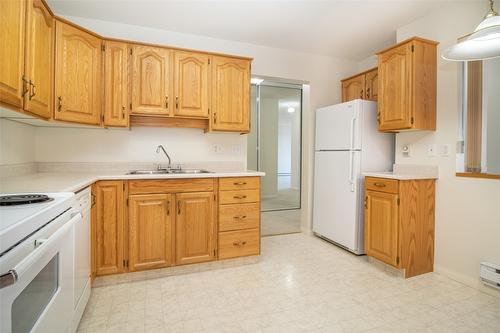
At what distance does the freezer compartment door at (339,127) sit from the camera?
9.78ft

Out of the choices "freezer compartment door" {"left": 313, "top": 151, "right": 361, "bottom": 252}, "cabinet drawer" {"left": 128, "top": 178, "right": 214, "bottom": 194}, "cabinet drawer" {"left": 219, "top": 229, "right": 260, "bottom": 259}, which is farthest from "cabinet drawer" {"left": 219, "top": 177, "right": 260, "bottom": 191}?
"freezer compartment door" {"left": 313, "top": 151, "right": 361, "bottom": 252}

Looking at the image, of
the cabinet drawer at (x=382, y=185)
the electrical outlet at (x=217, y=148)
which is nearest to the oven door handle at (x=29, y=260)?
the electrical outlet at (x=217, y=148)

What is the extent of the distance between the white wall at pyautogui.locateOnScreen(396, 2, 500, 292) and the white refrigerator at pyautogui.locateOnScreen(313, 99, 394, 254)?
0.44 metres

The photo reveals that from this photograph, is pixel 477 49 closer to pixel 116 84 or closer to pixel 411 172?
pixel 411 172

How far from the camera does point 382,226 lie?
8.62 ft

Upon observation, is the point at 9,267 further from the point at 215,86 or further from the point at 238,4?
the point at 238,4

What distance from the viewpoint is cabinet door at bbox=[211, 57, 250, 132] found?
2871 mm

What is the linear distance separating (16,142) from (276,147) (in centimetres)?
433

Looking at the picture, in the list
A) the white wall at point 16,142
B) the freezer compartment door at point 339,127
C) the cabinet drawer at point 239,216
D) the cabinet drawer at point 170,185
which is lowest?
the cabinet drawer at point 239,216

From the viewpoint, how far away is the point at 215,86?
2863 mm

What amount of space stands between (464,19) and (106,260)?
3759mm

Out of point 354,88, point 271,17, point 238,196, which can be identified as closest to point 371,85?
point 354,88

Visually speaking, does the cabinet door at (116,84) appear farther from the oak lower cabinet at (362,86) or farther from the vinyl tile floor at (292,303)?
the oak lower cabinet at (362,86)

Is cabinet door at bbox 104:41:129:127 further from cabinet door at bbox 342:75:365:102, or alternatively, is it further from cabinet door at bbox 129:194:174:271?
cabinet door at bbox 342:75:365:102
